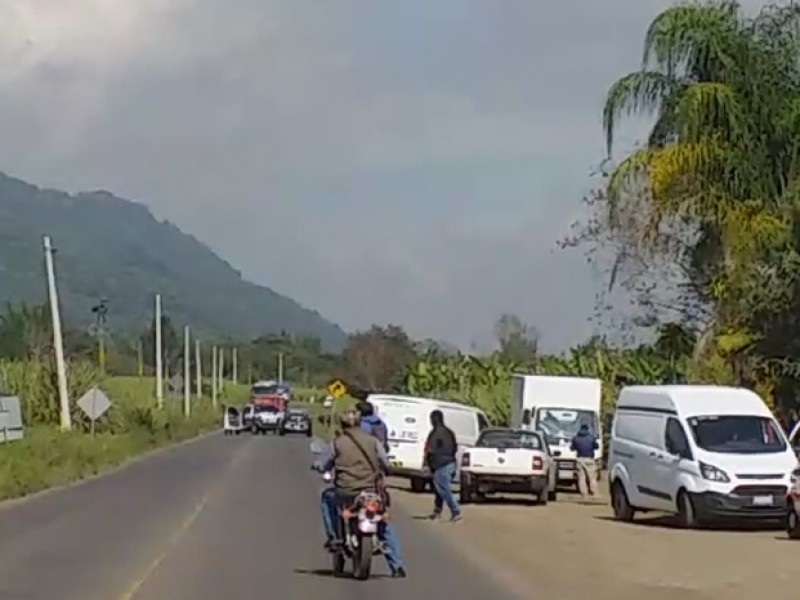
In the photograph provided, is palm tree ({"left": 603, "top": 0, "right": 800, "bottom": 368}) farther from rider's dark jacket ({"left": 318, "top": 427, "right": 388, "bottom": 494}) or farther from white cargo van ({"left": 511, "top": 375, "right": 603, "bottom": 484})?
rider's dark jacket ({"left": 318, "top": 427, "right": 388, "bottom": 494})

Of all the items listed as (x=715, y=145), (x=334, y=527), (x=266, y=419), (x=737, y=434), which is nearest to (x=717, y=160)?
(x=715, y=145)

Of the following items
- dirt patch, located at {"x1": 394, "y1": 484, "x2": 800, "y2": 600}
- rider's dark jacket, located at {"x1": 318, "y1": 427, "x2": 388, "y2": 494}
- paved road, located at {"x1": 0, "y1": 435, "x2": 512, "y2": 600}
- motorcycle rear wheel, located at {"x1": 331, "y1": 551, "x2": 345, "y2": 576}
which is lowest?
dirt patch, located at {"x1": 394, "y1": 484, "x2": 800, "y2": 600}

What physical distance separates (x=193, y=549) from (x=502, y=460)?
13.6 meters

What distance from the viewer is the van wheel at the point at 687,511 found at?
29155 mm

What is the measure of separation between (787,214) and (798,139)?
9.66 feet

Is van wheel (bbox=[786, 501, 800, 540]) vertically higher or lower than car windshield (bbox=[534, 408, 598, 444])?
lower

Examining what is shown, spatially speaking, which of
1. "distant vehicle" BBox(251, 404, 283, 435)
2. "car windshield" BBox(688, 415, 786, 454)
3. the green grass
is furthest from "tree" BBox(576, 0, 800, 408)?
"distant vehicle" BBox(251, 404, 283, 435)

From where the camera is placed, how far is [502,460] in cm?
3706

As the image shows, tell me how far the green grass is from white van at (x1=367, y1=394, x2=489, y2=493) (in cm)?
895

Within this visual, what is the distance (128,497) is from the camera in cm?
3972

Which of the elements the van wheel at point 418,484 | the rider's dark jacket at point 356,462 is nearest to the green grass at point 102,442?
the van wheel at point 418,484

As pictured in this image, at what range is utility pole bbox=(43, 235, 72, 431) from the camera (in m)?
61.9

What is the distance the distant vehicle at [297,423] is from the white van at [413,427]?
2272 inches

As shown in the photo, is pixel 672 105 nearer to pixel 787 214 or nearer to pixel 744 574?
pixel 787 214
